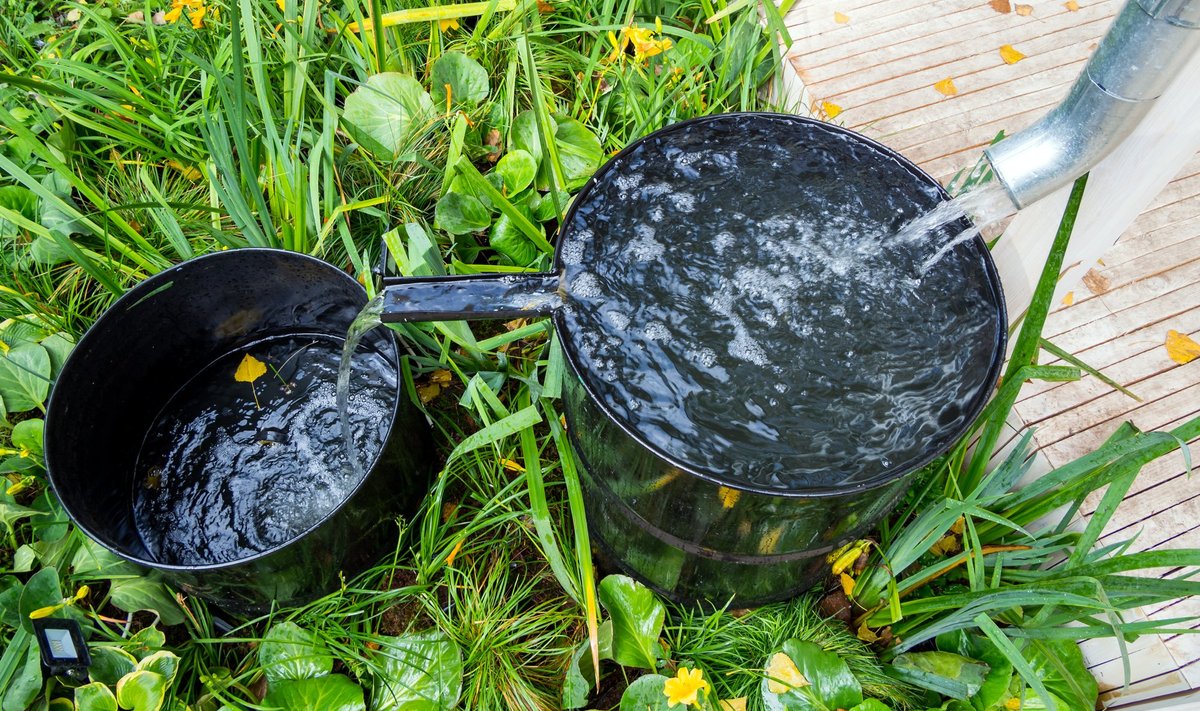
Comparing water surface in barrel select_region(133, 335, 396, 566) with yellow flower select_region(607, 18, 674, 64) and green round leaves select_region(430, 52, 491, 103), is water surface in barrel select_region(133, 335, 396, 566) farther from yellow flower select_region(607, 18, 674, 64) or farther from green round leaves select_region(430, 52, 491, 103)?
yellow flower select_region(607, 18, 674, 64)

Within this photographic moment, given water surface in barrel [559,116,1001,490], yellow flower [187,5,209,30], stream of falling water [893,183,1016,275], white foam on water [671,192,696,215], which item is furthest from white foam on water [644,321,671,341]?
yellow flower [187,5,209,30]

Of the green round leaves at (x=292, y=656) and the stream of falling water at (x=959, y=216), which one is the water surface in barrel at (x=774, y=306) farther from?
the green round leaves at (x=292, y=656)

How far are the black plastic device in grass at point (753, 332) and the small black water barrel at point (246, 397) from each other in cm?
52

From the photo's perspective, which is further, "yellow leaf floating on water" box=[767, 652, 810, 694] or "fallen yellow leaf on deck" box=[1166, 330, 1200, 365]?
"fallen yellow leaf on deck" box=[1166, 330, 1200, 365]

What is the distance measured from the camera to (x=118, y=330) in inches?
73.9

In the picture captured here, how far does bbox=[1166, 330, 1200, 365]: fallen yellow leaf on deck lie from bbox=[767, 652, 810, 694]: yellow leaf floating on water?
1366 millimetres

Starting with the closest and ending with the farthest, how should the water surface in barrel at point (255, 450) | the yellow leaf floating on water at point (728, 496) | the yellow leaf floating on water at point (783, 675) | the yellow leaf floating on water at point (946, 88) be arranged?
the yellow leaf floating on water at point (728, 496) → the yellow leaf floating on water at point (783, 675) → the water surface in barrel at point (255, 450) → the yellow leaf floating on water at point (946, 88)

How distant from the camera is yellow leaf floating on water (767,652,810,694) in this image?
163 centimetres

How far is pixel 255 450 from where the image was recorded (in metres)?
2.08

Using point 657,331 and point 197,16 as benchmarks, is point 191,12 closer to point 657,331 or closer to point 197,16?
point 197,16

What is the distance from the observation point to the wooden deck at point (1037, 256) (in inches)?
71.1

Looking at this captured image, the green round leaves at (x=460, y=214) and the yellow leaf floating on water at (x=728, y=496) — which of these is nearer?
the yellow leaf floating on water at (x=728, y=496)

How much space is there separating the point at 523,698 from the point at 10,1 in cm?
295

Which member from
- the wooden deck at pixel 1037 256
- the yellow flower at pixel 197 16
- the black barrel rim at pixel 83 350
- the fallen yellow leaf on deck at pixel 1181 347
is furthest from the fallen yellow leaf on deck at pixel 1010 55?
the yellow flower at pixel 197 16
